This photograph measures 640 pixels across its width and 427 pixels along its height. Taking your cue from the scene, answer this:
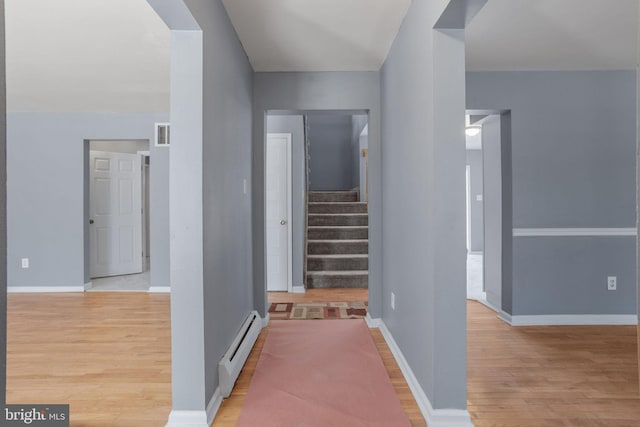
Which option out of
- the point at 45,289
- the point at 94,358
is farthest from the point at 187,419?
the point at 45,289

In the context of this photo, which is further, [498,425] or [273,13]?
[273,13]

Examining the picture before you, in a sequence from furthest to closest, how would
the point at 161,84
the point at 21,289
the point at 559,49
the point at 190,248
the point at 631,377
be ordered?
the point at 21,289 → the point at 161,84 → the point at 559,49 → the point at 631,377 → the point at 190,248

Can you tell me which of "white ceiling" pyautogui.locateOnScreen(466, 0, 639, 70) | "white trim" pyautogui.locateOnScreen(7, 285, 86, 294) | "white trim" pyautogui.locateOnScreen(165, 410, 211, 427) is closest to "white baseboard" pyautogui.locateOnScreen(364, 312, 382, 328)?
"white trim" pyautogui.locateOnScreen(165, 410, 211, 427)

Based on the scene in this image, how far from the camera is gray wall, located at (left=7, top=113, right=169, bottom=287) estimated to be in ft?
15.3

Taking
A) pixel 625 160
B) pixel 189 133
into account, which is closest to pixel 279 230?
pixel 189 133

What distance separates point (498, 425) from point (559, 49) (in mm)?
2863

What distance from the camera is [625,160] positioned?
331 centimetres

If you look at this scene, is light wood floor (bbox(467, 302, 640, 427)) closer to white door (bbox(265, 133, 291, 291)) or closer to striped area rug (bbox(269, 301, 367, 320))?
striped area rug (bbox(269, 301, 367, 320))

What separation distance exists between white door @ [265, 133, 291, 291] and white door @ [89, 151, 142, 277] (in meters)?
2.52

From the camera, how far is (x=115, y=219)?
5445mm

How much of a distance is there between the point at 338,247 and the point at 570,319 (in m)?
2.80

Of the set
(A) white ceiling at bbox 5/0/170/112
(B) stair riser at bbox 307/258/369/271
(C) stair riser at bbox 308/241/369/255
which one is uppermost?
(A) white ceiling at bbox 5/0/170/112

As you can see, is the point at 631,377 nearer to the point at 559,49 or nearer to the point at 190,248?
the point at 559,49

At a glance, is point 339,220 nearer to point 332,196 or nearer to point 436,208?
point 332,196
